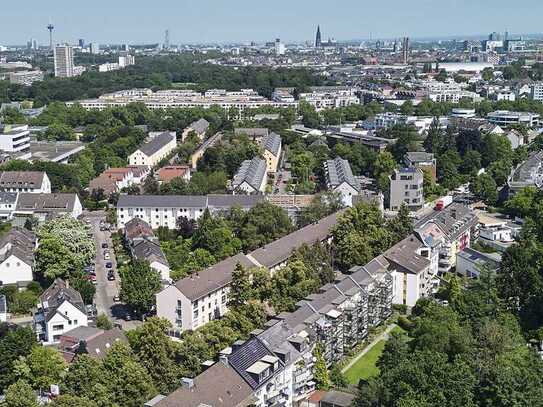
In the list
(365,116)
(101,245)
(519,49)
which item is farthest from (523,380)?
(519,49)

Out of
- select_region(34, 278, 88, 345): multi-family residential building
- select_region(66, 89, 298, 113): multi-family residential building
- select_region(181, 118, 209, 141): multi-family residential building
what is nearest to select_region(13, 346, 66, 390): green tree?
select_region(34, 278, 88, 345): multi-family residential building

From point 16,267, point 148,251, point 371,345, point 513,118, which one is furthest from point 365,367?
point 513,118

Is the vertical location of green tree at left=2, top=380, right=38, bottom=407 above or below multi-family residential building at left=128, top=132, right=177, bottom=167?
below

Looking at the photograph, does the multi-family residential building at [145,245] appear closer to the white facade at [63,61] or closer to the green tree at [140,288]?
the green tree at [140,288]

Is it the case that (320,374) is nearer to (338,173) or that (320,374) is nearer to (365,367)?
(365,367)

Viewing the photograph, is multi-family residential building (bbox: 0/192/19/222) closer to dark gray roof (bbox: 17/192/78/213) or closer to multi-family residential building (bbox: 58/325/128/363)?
dark gray roof (bbox: 17/192/78/213)

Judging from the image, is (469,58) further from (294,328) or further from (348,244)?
(294,328)

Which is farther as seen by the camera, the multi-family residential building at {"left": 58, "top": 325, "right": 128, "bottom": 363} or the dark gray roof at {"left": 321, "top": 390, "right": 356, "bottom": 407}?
the multi-family residential building at {"left": 58, "top": 325, "right": 128, "bottom": 363}
